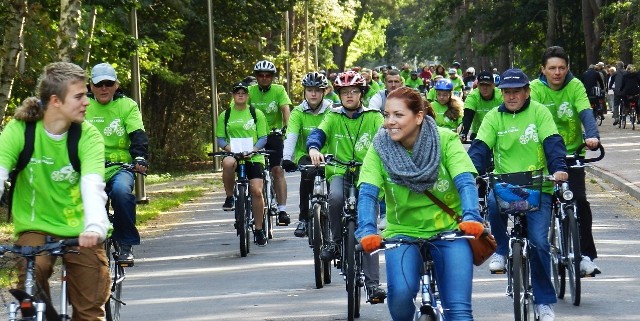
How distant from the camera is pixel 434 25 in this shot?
66.2 metres

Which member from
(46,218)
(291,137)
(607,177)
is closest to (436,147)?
(46,218)

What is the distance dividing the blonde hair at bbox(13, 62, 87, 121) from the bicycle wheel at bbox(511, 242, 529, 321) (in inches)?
130

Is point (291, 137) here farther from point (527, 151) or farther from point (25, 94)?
point (25, 94)

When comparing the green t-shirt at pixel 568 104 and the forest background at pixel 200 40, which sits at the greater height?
the forest background at pixel 200 40

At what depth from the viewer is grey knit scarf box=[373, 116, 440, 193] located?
7043 millimetres

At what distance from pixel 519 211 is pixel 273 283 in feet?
14.1

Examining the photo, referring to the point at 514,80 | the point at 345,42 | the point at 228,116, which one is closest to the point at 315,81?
the point at 228,116

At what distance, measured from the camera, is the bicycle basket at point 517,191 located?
30.1 ft

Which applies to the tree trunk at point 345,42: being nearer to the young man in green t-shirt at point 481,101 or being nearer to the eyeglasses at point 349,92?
the young man in green t-shirt at point 481,101

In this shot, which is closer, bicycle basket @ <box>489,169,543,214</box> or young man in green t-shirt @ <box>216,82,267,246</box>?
bicycle basket @ <box>489,169,543,214</box>

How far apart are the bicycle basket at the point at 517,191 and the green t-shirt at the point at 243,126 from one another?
7548mm

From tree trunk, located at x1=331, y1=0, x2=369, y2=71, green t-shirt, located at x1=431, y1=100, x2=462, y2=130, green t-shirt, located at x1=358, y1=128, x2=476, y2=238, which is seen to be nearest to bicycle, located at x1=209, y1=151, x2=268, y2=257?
green t-shirt, located at x1=431, y1=100, x2=462, y2=130

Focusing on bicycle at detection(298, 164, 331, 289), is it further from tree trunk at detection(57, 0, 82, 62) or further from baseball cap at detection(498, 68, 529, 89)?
tree trunk at detection(57, 0, 82, 62)

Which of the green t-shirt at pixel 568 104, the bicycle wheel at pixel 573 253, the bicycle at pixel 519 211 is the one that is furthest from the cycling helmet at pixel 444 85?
the bicycle at pixel 519 211
